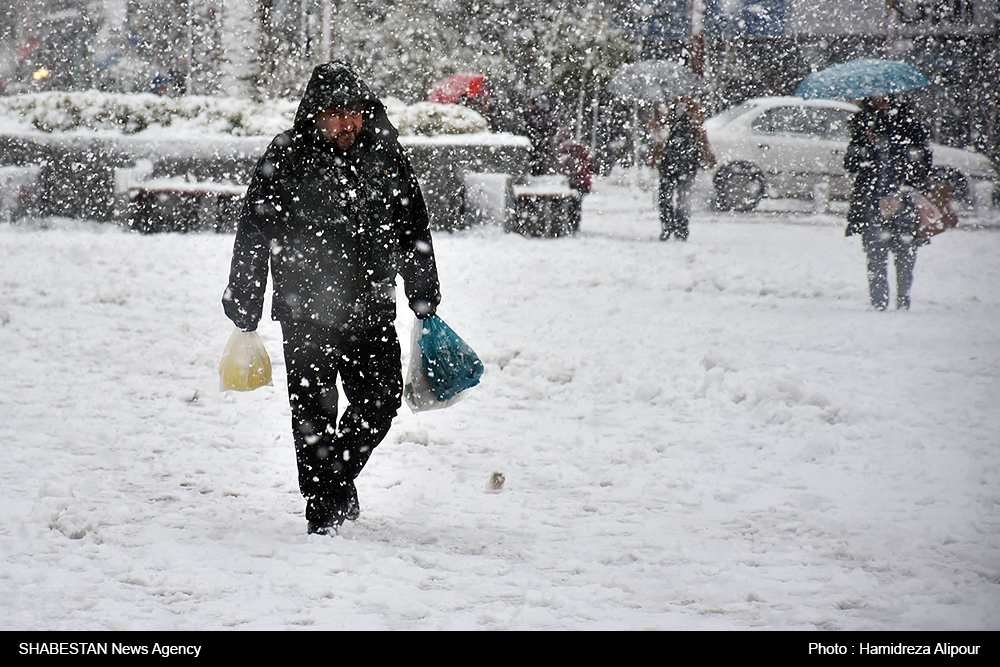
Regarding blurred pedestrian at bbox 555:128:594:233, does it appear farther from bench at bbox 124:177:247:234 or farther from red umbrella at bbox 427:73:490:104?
bench at bbox 124:177:247:234

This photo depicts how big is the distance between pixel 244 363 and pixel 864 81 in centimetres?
706

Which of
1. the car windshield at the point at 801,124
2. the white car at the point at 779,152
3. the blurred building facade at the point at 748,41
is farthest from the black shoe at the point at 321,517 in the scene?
the blurred building facade at the point at 748,41

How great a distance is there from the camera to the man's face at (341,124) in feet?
11.6

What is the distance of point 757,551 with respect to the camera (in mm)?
3803

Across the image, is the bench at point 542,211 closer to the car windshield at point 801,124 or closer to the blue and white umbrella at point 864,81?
the blue and white umbrella at point 864,81

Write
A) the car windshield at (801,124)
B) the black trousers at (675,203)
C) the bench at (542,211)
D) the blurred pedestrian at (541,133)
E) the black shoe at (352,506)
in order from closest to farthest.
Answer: the black shoe at (352,506), the black trousers at (675,203), the bench at (542,211), the blurred pedestrian at (541,133), the car windshield at (801,124)

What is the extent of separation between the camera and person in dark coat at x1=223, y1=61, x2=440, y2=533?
3588 millimetres

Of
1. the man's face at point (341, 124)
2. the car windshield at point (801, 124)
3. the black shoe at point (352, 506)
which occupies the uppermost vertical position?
the man's face at point (341, 124)

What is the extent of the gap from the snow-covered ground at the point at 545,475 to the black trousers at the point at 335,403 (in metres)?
0.23

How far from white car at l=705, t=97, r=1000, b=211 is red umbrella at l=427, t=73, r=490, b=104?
4.97 m

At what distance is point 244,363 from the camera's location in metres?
3.71

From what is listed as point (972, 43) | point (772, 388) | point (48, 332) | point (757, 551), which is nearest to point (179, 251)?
point (48, 332)

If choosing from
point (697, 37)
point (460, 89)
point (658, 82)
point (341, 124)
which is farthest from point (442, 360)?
point (697, 37)

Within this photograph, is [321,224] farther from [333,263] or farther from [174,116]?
[174,116]
